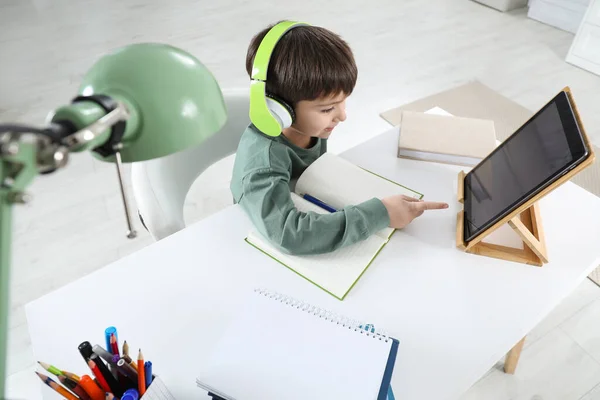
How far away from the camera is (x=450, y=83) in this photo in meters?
2.70

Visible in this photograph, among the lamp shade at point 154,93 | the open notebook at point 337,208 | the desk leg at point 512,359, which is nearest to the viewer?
the lamp shade at point 154,93

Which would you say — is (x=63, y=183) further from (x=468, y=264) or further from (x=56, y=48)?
(x=468, y=264)

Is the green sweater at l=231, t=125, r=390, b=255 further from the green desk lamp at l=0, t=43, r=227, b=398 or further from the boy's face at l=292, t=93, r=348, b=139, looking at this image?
the green desk lamp at l=0, t=43, r=227, b=398

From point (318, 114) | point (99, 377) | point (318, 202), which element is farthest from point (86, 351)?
point (318, 114)

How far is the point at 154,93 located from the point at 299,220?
1.57ft

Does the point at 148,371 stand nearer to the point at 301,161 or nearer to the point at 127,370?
the point at 127,370

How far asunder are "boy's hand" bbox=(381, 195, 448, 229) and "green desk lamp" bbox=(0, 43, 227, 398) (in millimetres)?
510

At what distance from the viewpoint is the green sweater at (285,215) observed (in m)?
0.82

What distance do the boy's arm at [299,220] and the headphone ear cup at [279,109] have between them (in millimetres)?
105

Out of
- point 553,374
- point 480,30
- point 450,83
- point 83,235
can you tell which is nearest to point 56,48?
point 83,235

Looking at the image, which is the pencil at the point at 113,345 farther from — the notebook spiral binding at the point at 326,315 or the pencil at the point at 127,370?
the notebook spiral binding at the point at 326,315

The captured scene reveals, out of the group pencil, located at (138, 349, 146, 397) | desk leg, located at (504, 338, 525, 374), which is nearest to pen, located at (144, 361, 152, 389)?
pencil, located at (138, 349, 146, 397)

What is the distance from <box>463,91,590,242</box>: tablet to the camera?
717 millimetres

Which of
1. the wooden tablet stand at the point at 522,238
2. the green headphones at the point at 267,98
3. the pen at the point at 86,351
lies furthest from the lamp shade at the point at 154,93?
the wooden tablet stand at the point at 522,238
